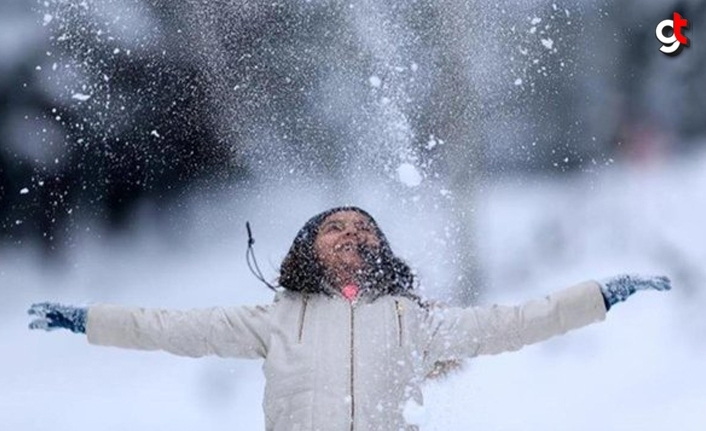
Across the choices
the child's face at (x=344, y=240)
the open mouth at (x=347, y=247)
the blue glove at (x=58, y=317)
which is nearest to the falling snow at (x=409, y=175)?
the child's face at (x=344, y=240)

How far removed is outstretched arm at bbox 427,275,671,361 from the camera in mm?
3768

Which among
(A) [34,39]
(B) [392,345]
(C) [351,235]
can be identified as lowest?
(B) [392,345]

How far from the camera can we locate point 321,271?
3887mm

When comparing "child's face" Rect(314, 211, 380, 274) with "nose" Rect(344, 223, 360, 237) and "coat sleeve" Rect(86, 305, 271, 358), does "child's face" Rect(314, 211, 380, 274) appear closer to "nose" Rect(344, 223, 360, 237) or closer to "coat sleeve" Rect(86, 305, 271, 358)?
"nose" Rect(344, 223, 360, 237)

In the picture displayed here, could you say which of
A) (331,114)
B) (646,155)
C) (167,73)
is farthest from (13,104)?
(646,155)

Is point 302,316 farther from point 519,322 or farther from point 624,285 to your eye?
point 624,285

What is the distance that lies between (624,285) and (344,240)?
1.04 metres

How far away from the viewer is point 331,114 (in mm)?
7051

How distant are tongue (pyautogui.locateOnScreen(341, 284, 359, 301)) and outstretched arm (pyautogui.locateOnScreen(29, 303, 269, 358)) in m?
0.29

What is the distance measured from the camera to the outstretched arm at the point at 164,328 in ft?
12.2

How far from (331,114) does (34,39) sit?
2.00 metres

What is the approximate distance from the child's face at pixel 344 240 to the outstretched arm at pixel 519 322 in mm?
386

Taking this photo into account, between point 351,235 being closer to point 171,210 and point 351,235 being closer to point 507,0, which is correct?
point 171,210

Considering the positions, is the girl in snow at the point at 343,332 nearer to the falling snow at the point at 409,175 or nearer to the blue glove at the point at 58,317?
the blue glove at the point at 58,317
